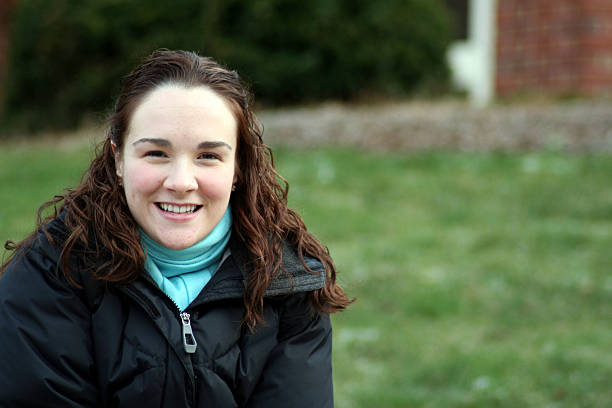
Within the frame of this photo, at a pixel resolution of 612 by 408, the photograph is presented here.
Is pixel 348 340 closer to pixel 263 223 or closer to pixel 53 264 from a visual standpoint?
pixel 263 223

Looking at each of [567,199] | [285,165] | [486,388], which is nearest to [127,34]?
[285,165]

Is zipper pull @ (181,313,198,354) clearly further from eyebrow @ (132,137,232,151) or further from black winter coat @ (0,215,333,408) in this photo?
eyebrow @ (132,137,232,151)

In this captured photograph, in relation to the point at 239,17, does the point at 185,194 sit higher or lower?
lower

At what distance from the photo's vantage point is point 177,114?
2008 millimetres

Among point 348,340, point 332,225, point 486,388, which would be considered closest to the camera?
point 486,388

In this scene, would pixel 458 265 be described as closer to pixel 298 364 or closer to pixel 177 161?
pixel 298 364

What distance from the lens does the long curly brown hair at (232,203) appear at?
2027 mm

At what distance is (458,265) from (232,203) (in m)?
3.22

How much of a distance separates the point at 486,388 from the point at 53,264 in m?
2.47

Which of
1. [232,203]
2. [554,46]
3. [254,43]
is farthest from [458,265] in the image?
[554,46]

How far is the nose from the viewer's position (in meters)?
2.00

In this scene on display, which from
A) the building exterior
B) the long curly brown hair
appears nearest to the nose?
the long curly brown hair

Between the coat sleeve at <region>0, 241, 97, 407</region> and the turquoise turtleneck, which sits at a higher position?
the turquoise turtleneck

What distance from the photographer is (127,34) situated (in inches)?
387
